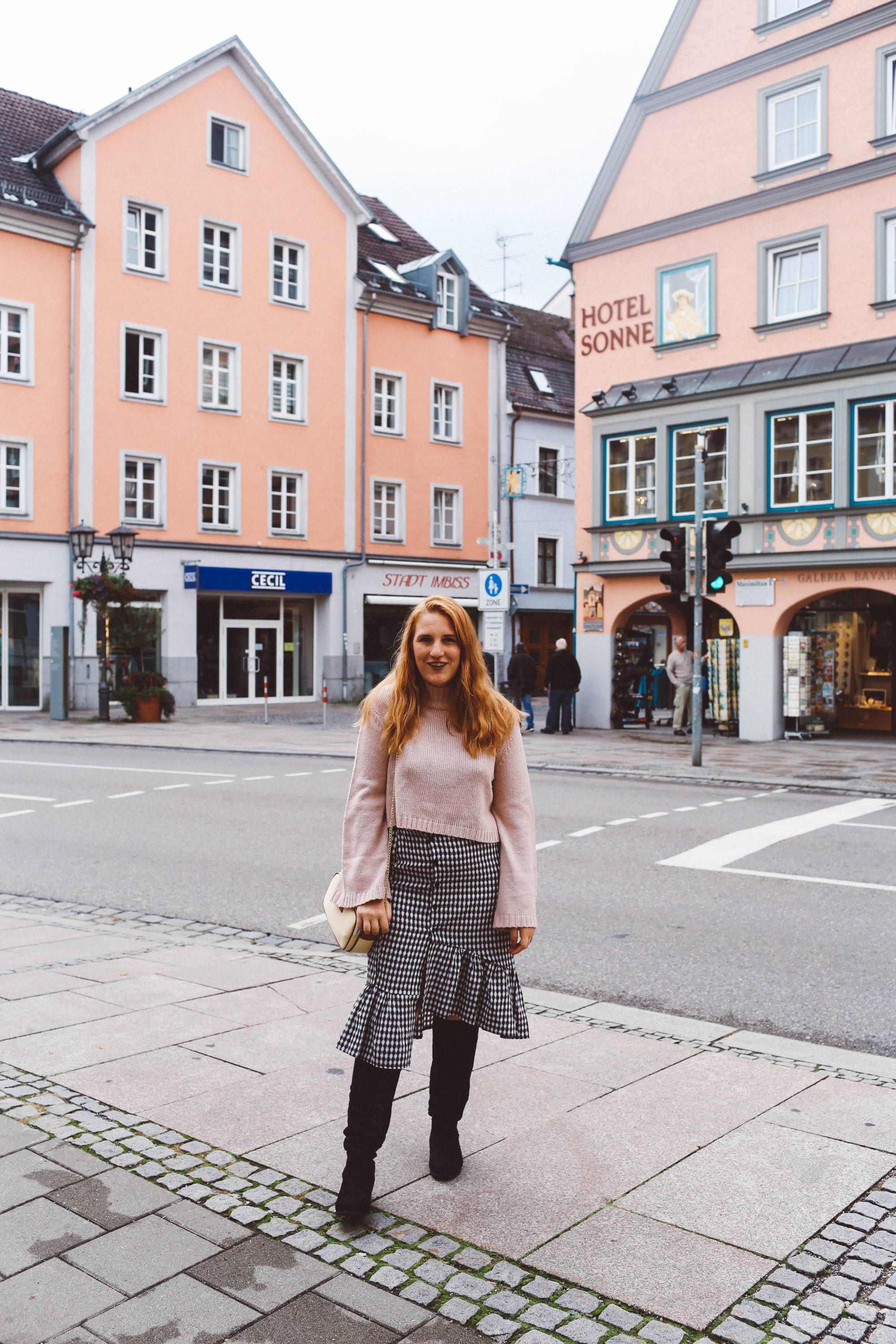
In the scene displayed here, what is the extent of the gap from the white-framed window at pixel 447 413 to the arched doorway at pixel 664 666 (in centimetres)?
1205

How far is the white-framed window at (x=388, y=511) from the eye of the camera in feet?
121

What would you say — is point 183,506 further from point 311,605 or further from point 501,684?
point 501,684

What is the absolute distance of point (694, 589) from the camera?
17047 mm

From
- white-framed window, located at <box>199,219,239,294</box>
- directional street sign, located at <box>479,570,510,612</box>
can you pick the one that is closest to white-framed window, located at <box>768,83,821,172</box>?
directional street sign, located at <box>479,570,510,612</box>

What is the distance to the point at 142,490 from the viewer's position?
104 feet

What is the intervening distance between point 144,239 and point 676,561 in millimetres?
20212

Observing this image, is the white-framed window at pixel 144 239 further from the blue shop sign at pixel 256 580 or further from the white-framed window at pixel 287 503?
the blue shop sign at pixel 256 580

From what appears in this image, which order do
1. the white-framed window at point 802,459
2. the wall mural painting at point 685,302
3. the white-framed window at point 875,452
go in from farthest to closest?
the wall mural painting at point 685,302, the white-framed window at point 802,459, the white-framed window at point 875,452

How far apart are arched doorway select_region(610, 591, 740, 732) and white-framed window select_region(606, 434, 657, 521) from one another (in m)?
1.74

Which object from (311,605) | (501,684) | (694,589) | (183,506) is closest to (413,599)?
(311,605)

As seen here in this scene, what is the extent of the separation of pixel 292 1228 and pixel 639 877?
19.4ft

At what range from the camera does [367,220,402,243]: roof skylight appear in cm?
3997

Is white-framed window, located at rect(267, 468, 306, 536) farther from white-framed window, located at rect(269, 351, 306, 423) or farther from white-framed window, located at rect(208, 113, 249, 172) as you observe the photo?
white-framed window, located at rect(208, 113, 249, 172)

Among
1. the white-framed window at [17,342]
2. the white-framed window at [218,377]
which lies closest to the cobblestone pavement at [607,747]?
the white-framed window at [17,342]
